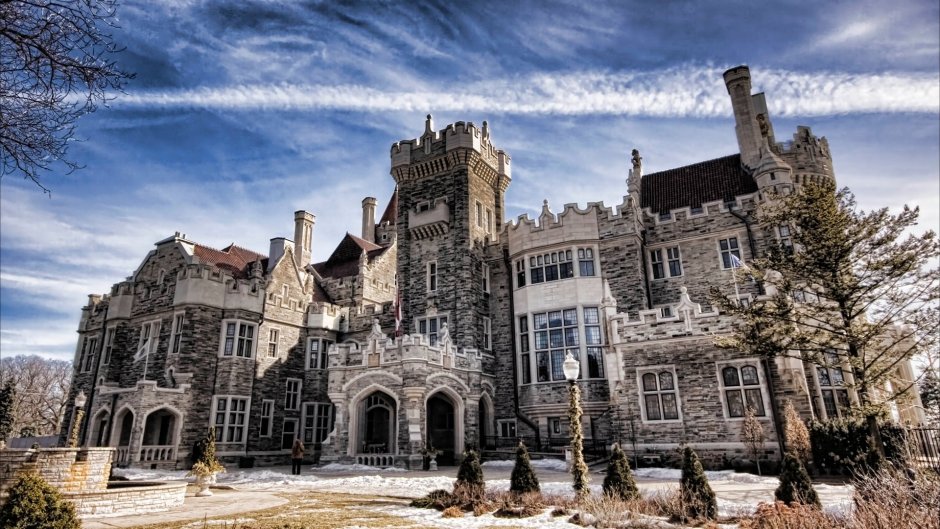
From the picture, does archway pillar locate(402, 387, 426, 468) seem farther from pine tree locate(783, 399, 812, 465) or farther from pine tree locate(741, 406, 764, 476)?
pine tree locate(783, 399, 812, 465)

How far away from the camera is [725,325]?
63.9 feet

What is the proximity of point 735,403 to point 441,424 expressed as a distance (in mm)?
13498

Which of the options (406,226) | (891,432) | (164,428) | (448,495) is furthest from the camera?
(406,226)

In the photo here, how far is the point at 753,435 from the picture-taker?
17.0 metres

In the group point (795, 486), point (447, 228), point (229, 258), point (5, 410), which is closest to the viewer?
point (795, 486)

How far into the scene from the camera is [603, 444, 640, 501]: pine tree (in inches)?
453

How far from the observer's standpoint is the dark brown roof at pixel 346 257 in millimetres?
37500

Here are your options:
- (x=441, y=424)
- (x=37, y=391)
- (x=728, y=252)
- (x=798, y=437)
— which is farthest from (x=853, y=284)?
(x=37, y=391)

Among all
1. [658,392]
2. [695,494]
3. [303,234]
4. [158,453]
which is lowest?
[695,494]

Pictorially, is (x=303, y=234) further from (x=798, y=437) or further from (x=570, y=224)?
(x=798, y=437)

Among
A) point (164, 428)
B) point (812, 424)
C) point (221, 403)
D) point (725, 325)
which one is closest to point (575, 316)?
point (725, 325)

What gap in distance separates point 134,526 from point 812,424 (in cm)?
1775

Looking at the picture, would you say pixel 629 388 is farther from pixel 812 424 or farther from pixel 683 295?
pixel 812 424

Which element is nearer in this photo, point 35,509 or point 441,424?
point 35,509
